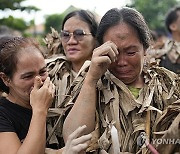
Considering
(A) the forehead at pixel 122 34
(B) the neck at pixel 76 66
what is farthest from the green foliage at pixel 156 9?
(A) the forehead at pixel 122 34

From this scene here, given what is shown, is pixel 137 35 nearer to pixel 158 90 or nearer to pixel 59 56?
pixel 158 90

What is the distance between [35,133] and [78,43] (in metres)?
1.49

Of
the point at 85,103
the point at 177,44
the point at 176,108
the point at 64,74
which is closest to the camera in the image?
the point at 176,108

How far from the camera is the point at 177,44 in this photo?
5.71 m

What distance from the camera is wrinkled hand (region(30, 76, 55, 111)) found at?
2650mm

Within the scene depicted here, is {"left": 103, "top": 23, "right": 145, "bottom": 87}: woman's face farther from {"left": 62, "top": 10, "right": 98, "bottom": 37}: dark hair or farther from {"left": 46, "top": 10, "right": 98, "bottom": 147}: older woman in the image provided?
{"left": 62, "top": 10, "right": 98, "bottom": 37}: dark hair

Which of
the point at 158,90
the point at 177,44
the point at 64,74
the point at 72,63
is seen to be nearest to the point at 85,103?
the point at 158,90

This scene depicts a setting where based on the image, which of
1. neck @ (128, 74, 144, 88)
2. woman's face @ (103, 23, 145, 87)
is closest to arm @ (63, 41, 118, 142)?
woman's face @ (103, 23, 145, 87)

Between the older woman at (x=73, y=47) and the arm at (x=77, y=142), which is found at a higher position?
the older woman at (x=73, y=47)

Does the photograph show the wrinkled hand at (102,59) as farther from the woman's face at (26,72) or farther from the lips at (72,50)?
the lips at (72,50)

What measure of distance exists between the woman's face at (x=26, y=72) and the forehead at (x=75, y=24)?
1090 millimetres

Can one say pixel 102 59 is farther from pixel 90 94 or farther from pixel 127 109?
pixel 127 109

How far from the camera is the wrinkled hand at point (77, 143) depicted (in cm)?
226

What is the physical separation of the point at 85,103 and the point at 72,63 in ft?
3.95
